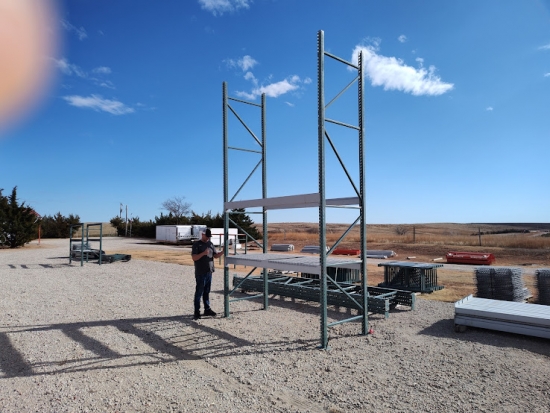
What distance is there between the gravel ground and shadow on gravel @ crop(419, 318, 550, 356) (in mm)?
30

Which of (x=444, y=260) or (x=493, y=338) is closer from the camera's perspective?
(x=493, y=338)

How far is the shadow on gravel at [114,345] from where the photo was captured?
551cm

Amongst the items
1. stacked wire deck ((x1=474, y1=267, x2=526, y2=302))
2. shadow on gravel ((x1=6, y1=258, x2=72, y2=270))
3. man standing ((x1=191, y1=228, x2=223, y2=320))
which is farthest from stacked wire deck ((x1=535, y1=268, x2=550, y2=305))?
shadow on gravel ((x1=6, y1=258, x2=72, y2=270))

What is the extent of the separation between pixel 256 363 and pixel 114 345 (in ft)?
8.21

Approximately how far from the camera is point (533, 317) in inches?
249

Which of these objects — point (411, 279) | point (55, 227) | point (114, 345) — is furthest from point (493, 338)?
point (55, 227)

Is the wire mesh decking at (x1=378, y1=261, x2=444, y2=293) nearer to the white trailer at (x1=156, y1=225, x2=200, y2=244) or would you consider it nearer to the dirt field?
the dirt field

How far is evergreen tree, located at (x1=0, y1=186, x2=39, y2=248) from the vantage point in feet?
105

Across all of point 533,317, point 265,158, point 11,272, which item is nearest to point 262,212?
point 265,158

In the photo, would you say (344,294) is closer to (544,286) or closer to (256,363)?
(256,363)

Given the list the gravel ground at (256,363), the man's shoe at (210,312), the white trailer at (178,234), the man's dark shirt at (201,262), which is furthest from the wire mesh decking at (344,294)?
the white trailer at (178,234)

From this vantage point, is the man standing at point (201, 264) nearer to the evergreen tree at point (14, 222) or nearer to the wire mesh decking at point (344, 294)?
the wire mesh decking at point (344, 294)

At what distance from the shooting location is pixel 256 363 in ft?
18.0

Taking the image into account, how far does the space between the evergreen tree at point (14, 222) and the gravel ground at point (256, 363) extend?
27.0m
